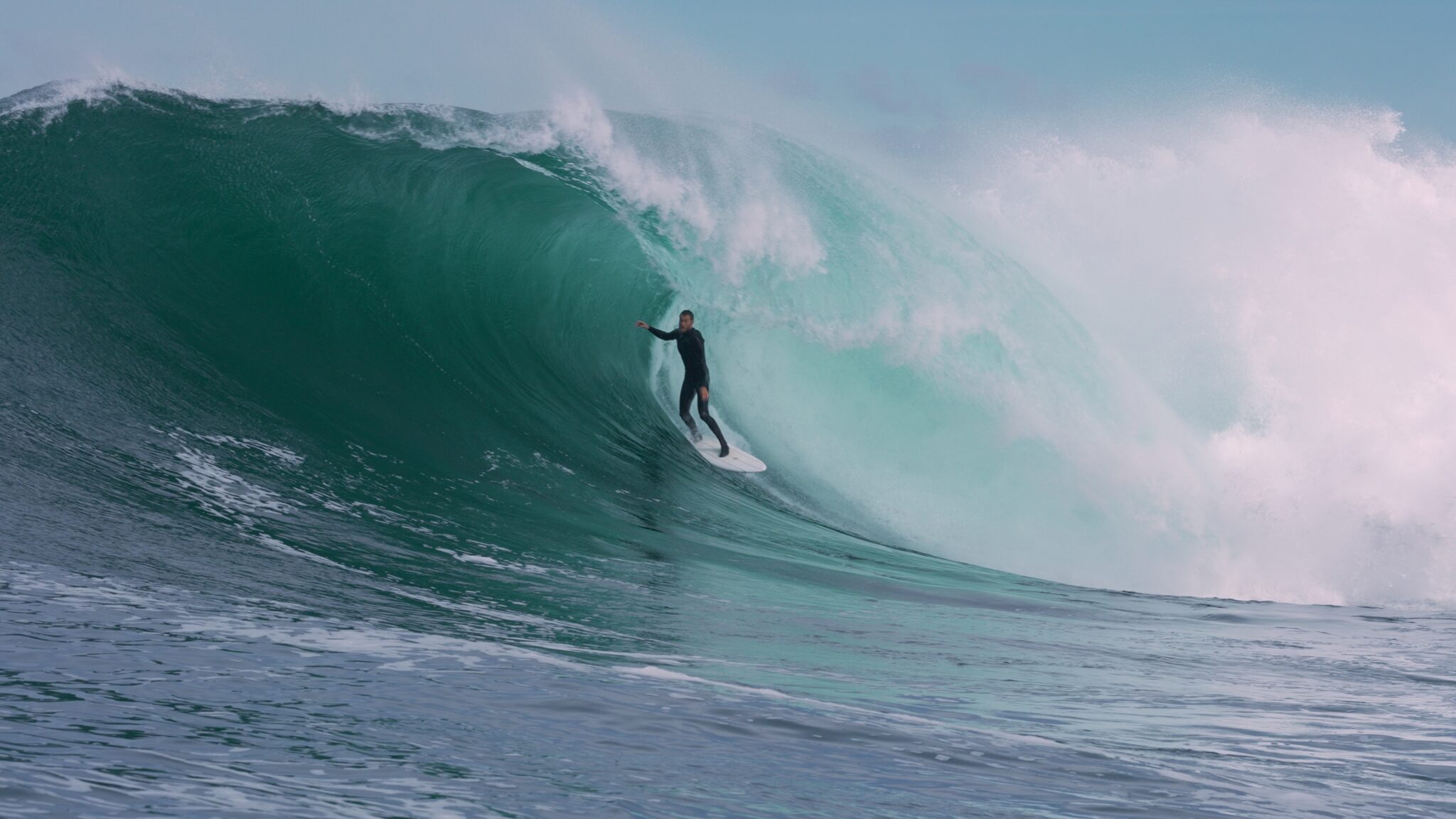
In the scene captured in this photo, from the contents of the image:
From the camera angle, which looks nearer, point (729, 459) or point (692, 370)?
point (692, 370)

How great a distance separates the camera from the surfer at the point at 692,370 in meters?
8.42

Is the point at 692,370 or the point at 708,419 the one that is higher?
the point at 692,370

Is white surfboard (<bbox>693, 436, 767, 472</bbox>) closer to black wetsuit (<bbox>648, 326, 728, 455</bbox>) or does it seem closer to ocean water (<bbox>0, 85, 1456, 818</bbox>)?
black wetsuit (<bbox>648, 326, 728, 455</bbox>)

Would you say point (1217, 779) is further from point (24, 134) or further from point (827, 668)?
point (24, 134)

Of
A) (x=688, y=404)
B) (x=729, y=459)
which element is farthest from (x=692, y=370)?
(x=729, y=459)

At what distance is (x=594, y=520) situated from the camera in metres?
6.54

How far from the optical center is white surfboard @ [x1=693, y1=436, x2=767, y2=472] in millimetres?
8766

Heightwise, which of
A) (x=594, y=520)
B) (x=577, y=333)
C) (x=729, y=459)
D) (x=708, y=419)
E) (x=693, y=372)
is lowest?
(x=594, y=520)

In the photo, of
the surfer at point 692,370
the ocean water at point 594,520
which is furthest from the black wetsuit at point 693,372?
the ocean water at point 594,520

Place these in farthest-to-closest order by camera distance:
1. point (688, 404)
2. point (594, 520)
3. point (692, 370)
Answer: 1. point (688, 404)
2. point (692, 370)
3. point (594, 520)

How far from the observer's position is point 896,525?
9.10 metres

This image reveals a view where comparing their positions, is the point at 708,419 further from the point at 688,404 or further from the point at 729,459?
the point at 729,459

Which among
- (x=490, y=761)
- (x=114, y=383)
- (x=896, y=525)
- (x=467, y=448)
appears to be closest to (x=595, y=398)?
(x=467, y=448)

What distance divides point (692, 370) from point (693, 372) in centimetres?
2
